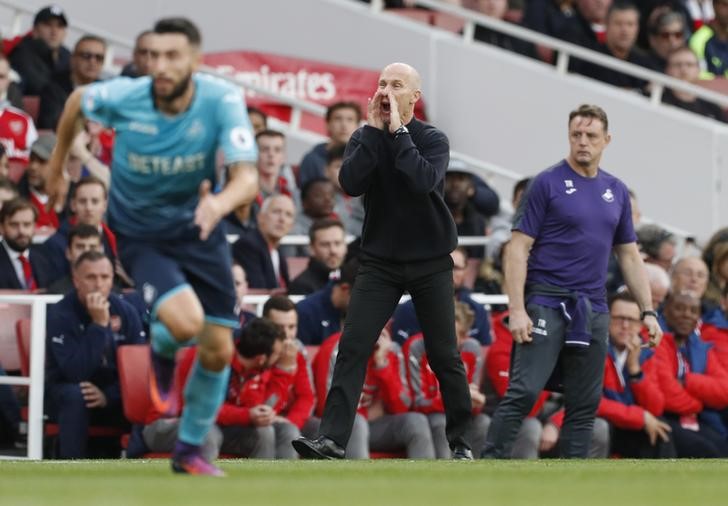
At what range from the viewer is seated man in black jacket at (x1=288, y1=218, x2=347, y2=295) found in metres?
14.0

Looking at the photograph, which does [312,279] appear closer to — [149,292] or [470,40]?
[149,292]

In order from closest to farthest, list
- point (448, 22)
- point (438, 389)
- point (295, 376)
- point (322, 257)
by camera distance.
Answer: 1. point (295, 376)
2. point (438, 389)
3. point (322, 257)
4. point (448, 22)

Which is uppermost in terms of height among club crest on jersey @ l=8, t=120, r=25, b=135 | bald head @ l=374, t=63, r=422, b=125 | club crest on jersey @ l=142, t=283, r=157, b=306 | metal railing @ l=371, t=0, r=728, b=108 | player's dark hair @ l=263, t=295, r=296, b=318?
metal railing @ l=371, t=0, r=728, b=108

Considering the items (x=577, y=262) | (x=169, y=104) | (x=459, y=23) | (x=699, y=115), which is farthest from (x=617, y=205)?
(x=459, y=23)

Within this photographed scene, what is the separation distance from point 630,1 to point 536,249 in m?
9.80

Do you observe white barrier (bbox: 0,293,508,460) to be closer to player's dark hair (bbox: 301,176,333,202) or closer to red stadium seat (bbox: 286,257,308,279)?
red stadium seat (bbox: 286,257,308,279)

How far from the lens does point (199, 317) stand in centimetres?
827

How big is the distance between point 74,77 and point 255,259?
131 inches

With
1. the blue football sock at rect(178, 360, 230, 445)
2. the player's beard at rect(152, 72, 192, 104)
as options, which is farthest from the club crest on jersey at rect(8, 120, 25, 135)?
the blue football sock at rect(178, 360, 230, 445)

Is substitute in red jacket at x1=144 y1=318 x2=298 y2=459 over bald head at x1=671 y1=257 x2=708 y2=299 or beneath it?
beneath

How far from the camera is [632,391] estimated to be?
527 inches

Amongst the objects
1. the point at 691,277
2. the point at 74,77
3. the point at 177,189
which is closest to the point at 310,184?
the point at 74,77

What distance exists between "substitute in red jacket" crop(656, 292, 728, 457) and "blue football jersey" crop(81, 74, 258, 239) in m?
5.70

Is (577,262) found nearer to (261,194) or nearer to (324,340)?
(324,340)
